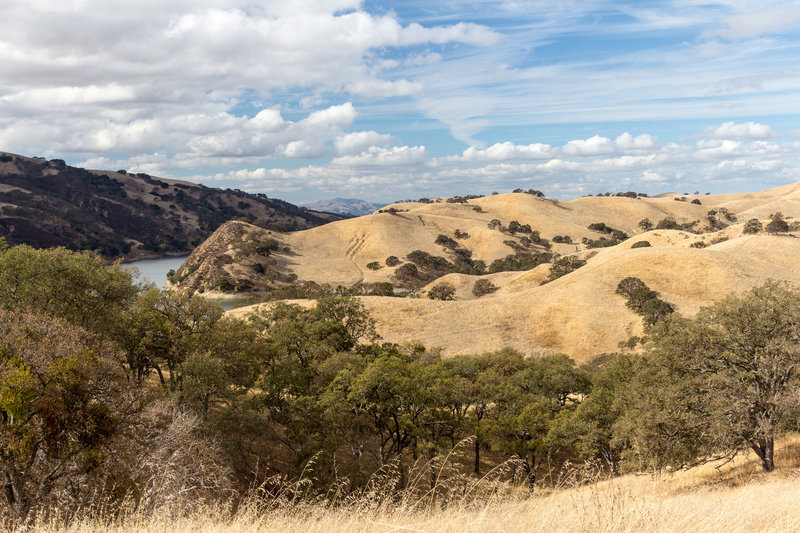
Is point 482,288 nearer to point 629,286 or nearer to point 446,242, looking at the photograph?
point 629,286

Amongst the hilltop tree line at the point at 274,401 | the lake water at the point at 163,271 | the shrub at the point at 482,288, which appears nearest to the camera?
the hilltop tree line at the point at 274,401

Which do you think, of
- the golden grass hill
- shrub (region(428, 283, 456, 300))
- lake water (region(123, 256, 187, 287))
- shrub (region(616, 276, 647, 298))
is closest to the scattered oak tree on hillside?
the golden grass hill

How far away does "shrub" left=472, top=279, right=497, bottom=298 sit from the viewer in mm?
86875

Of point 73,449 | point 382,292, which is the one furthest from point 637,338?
point 73,449

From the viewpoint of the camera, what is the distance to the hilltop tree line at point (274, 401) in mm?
11687

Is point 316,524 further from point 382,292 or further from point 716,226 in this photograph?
point 716,226

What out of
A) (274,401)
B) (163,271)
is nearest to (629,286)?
(274,401)

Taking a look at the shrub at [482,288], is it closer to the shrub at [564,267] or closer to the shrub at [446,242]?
the shrub at [564,267]

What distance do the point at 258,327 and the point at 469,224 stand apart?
412 ft

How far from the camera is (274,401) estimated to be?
2661 cm

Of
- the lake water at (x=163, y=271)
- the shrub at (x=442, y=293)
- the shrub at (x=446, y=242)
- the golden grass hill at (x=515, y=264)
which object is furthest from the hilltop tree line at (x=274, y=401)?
the shrub at (x=446, y=242)

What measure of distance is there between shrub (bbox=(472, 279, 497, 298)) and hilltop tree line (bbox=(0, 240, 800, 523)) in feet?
A: 161

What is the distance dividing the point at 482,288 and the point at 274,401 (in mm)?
64827

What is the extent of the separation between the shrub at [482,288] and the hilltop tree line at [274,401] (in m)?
Answer: 48.9
